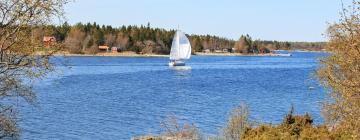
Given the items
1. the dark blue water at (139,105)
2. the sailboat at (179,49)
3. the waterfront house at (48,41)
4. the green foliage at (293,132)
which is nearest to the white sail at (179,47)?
the sailboat at (179,49)

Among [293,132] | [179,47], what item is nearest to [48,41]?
[293,132]

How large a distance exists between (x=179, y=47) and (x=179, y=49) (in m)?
0.54

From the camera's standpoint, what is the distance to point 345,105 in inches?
611

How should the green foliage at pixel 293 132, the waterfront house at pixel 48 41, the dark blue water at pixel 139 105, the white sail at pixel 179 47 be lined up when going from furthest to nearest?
the white sail at pixel 179 47
the dark blue water at pixel 139 105
the green foliage at pixel 293 132
the waterfront house at pixel 48 41

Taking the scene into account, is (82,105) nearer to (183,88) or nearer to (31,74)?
(183,88)

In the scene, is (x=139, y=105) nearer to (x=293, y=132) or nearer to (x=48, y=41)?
(x=293, y=132)

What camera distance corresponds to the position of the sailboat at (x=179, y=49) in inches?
5438

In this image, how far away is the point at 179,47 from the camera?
13875 cm

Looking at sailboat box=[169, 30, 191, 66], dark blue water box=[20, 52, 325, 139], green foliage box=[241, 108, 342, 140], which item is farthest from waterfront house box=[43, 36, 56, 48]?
sailboat box=[169, 30, 191, 66]

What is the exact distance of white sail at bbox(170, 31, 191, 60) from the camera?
5443 inches

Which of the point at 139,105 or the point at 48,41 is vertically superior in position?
the point at 48,41

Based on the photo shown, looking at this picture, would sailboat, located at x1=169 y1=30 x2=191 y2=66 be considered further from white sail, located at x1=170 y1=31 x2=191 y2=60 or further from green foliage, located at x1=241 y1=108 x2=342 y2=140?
green foliage, located at x1=241 y1=108 x2=342 y2=140

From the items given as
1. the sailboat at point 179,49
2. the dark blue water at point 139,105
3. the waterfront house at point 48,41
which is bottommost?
the dark blue water at point 139,105

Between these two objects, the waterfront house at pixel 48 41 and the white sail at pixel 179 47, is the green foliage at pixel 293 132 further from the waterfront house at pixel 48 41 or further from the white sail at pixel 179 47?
the white sail at pixel 179 47
